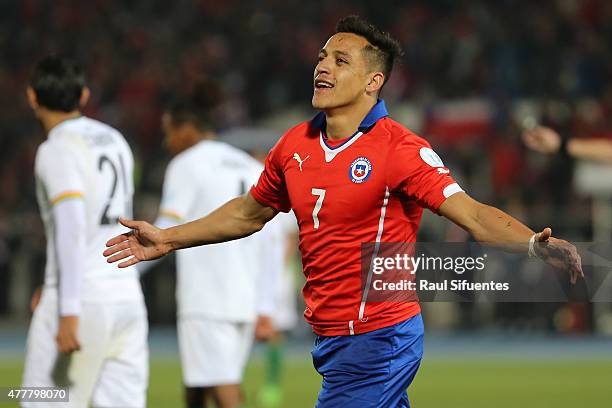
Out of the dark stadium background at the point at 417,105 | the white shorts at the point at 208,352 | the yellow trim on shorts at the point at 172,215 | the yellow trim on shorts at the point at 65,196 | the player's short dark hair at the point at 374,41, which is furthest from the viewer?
the dark stadium background at the point at 417,105

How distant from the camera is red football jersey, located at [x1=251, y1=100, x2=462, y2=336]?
4672 millimetres

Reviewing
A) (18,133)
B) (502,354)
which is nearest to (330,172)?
(502,354)

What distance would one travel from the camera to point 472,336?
58.5ft

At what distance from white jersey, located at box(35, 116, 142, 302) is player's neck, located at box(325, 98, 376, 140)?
175 cm

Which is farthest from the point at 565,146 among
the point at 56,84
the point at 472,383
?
the point at 472,383

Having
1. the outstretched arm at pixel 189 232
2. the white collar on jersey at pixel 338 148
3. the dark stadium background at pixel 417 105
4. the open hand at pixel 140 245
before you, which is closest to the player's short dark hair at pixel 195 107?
the outstretched arm at pixel 189 232

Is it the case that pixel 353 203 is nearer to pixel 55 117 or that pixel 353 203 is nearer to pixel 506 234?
pixel 506 234

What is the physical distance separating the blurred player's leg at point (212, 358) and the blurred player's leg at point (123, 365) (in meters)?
1.48

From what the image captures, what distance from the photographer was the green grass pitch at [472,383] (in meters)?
11.3

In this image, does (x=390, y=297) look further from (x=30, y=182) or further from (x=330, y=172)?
(x=30, y=182)

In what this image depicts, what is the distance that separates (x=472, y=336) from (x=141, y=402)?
39.1 feet

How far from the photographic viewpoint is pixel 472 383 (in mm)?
12938

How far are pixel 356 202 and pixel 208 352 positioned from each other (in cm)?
347

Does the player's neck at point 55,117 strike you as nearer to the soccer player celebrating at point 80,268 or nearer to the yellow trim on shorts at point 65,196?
the soccer player celebrating at point 80,268
